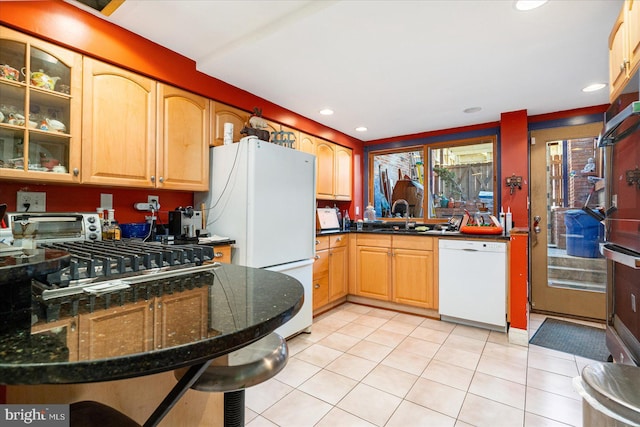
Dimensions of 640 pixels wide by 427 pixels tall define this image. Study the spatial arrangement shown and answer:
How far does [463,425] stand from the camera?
160 centimetres

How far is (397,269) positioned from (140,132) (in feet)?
9.18

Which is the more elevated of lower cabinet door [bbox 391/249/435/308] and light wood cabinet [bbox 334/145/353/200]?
light wood cabinet [bbox 334/145/353/200]

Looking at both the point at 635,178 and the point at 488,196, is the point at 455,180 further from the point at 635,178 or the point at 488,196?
the point at 635,178

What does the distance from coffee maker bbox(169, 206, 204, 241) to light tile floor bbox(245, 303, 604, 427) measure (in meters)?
1.16

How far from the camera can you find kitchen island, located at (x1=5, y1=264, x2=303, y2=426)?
41 cm

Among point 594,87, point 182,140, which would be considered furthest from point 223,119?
point 594,87

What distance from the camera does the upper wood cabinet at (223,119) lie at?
254 cm

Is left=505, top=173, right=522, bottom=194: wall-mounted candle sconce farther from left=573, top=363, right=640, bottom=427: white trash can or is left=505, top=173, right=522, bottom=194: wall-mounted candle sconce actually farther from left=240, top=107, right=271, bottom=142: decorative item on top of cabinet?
left=240, top=107, right=271, bottom=142: decorative item on top of cabinet

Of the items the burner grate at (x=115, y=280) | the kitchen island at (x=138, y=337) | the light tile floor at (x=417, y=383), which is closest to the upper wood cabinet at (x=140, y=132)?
the burner grate at (x=115, y=280)

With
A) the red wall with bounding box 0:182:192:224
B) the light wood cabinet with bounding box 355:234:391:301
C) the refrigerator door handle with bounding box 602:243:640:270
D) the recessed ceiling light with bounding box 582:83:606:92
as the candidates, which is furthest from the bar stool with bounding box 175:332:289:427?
the recessed ceiling light with bounding box 582:83:606:92

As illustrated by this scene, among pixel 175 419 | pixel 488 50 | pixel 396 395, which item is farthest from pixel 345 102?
pixel 175 419

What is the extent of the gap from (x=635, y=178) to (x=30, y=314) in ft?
6.98

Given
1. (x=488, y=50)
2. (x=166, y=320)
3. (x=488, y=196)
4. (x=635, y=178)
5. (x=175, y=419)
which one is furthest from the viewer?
(x=488, y=196)

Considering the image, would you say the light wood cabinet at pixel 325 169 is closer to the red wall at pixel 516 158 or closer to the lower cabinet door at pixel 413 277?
the lower cabinet door at pixel 413 277
